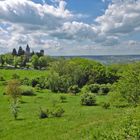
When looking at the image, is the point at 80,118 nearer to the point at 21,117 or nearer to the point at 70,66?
the point at 21,117

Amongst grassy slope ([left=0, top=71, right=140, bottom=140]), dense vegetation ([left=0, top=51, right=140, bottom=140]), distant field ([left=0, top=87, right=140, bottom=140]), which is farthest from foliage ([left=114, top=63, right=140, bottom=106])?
grassy slope ([left=0, top=71, right=140, bottom=140])

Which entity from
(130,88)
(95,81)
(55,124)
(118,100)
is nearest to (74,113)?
(118,100)

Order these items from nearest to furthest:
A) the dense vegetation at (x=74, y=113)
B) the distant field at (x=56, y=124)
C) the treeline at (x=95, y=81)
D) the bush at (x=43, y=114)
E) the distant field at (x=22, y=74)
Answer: the dense vegetation at (x=74, y=113) → the distant field at (x=56, y=124) → the bush at (x=43, y=114) → the treeline at (x=95, y=81) → the distant field at (x=22, y=74)

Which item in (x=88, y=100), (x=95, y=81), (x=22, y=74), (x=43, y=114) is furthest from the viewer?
(x=22, y=74)

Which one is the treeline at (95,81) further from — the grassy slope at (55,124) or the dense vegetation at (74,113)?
the grassy slope at (55,124)

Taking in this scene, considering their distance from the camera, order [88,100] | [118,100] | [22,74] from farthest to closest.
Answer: [22,74] → [88,100] → [118,100]

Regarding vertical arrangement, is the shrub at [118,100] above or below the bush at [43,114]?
above

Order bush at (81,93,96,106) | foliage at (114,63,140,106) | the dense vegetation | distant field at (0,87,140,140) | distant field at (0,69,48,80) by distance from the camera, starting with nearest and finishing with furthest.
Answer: the dense vegetation
distant field at (0,87,140,140)
foliage at (114,63,140,106)
bush at (81,93,96,106)
distant field at (0,69,48,80)

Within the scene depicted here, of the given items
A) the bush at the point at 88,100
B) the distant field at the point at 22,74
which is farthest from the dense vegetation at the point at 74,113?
the distant field at the point at 22,74

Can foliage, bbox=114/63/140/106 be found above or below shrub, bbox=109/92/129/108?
above

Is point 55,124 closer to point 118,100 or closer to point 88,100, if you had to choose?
point 118,100

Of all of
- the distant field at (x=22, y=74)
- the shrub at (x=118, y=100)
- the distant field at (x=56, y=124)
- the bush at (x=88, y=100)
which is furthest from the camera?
the distant field at (x=22, y=74)

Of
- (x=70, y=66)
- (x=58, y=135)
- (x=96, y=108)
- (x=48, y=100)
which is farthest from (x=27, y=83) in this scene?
(x=58, y=135)

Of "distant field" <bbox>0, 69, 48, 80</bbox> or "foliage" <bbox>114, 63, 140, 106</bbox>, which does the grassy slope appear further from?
"distant field" <bbox>0, 69, 48, 80</bbox>
